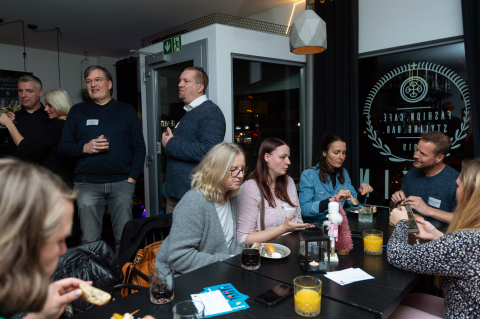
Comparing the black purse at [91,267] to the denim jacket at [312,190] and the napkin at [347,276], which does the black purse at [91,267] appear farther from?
the denim jacket at [312,190]

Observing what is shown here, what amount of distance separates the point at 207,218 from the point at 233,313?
25.1 inches

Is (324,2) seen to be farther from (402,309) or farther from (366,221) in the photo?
(402,309)

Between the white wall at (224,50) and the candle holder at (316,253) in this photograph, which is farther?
the white wall at (224,50)

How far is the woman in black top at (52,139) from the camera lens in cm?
259

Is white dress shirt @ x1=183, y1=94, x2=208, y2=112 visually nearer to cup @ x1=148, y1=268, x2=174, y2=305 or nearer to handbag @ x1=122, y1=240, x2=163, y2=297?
handbag @ x1=122, y1=240, x2=163, y2=297

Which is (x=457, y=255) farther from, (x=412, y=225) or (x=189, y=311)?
(x=189, y=311)

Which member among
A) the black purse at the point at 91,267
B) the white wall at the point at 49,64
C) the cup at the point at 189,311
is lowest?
the black purse at the point at 91,267

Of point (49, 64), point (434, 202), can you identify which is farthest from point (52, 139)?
point (49, 64)

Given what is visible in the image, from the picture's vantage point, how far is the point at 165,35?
12.5ft

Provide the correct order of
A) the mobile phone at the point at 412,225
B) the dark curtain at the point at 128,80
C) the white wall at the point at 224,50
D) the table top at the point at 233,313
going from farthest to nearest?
the dark curtain at the point at 128,80 < the white wall at the point at 224,50 < the mobile phone at the point at 412,225 < the table top at the point at 233,313

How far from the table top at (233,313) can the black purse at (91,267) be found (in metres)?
0.60

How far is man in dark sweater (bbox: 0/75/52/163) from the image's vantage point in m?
2.71

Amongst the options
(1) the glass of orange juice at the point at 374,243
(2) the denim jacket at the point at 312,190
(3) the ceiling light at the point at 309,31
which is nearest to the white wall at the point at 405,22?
(3) the ceiling light at the point at 309,31

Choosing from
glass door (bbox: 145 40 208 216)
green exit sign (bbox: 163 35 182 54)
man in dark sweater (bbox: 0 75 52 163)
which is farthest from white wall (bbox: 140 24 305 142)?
man in dark sweater (bbox: 0 75 52 163)
